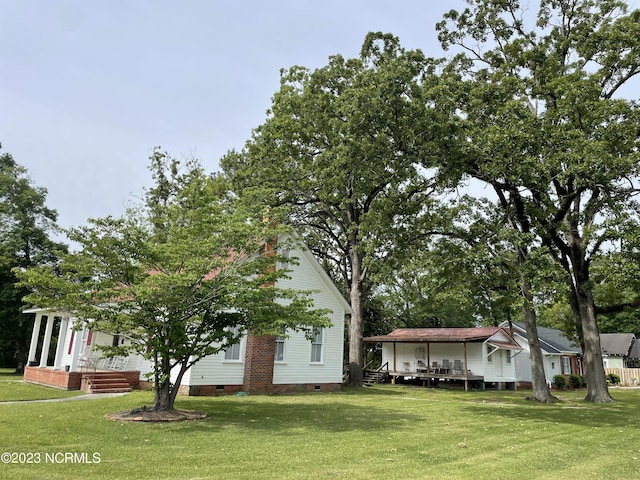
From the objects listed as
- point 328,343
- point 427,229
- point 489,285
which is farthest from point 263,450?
point 328,343

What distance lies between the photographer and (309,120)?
24.0 meters

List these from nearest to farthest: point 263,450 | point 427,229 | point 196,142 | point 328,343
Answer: point 263,450, point 427,229, point 328,343, point 196,142

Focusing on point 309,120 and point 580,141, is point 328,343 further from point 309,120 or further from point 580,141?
point 580,141

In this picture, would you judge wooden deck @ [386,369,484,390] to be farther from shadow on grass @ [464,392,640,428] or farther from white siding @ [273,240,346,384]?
shadow on grass @ [464,392,640,428]

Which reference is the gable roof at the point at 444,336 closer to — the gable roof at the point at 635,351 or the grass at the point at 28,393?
the grass at the point at 28,393

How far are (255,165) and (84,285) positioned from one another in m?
15.3

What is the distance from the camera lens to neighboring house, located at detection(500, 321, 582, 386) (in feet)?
110

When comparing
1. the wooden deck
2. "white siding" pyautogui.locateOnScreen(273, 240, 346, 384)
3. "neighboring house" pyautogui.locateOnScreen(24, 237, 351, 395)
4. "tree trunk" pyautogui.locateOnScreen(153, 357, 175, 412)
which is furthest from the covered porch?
the wooden deck

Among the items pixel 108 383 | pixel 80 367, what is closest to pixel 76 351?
pixel 80 367

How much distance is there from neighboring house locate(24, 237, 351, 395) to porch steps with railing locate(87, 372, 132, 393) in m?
0.03

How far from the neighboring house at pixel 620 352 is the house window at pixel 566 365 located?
11550mm

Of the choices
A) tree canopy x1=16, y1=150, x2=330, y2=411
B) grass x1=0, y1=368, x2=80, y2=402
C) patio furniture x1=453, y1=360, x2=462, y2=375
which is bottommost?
grass x1=0, y1=368, x2=80, y2=402

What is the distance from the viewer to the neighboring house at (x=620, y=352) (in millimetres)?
46906

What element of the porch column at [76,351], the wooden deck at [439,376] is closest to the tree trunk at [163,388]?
the porch column at [76,351]
